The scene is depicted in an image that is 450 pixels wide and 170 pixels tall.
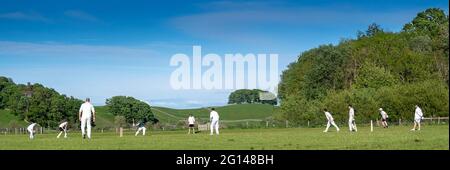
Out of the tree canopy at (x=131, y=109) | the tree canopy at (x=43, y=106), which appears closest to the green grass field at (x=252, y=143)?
the tree canopy at (x=43, y=106)

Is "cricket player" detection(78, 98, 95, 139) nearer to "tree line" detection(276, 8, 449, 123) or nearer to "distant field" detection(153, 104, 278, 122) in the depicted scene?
"tree line" detection(276, 8, 449, 123)

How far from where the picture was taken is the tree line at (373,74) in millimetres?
92000

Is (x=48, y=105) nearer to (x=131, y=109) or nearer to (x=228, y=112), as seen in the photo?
(x=131, y=109)

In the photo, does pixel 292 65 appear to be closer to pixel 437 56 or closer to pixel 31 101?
pixel 437 56

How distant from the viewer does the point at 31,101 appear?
146m

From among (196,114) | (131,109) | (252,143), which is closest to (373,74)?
(196,114)

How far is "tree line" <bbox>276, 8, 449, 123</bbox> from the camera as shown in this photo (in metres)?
92.0

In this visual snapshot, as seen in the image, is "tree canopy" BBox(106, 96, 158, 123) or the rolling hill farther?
"tree canopy" BBox(106, 96, 158, 123)

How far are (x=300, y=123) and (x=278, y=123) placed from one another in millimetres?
3360

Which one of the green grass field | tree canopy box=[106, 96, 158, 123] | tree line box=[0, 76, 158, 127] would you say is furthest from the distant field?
the green grass field

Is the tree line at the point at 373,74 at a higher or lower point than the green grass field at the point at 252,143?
higher

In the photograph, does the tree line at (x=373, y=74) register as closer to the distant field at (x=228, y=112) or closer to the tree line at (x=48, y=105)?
the distant field at (x=228, y=112)

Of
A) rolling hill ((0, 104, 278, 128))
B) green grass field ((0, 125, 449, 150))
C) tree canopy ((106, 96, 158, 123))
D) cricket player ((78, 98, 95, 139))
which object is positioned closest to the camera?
green grass field ((0, 125, 449, 150))
